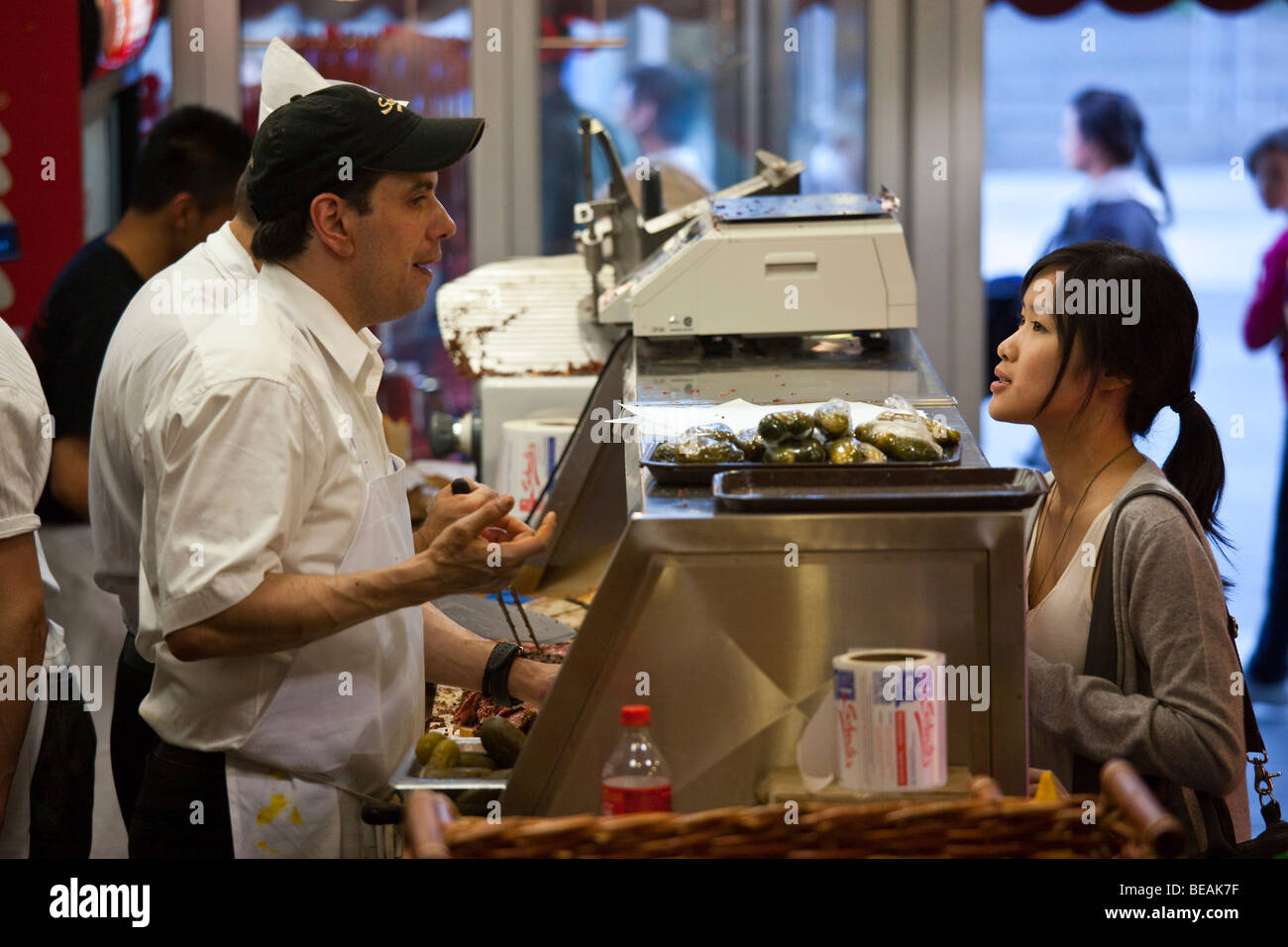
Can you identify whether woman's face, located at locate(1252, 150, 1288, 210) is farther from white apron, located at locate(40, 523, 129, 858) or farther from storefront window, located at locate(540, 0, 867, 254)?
white apron, located at locate(40, 523, 129, 858)

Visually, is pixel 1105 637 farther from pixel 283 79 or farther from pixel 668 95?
pixel 668 95

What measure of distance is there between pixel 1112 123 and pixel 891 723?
4512 mm

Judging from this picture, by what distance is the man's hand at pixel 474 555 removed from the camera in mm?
1657

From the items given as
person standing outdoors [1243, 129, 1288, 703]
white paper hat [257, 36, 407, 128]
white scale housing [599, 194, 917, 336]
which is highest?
white paper hat [257, 36, 407, 128]

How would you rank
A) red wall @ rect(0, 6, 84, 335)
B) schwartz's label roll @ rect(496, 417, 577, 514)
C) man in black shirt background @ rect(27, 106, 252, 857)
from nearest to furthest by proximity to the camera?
schwartz's label roll @ rect(496, 417, 577, 514), man in black shirt background @ rect(27, 106, 252, 857), red wall @ rect(0, 6, 84, 335)

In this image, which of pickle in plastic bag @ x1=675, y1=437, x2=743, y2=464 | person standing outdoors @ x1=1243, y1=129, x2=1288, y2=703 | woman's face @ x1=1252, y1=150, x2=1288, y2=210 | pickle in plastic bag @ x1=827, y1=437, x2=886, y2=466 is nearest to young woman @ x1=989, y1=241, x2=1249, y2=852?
pickle in plastic bag @ x1=827, y1=437, x2=886, y2=466

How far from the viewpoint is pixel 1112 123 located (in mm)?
5328

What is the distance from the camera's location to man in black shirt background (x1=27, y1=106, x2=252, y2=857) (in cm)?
347

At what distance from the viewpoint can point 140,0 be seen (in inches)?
201

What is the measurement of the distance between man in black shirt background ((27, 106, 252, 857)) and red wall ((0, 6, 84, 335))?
423 millimetres

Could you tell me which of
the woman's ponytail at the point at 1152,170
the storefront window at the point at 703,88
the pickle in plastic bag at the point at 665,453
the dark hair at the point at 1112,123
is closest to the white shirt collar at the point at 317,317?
the pickle in plastic bag at the point at 665,453

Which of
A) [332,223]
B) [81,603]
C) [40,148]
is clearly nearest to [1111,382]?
[332,223]
